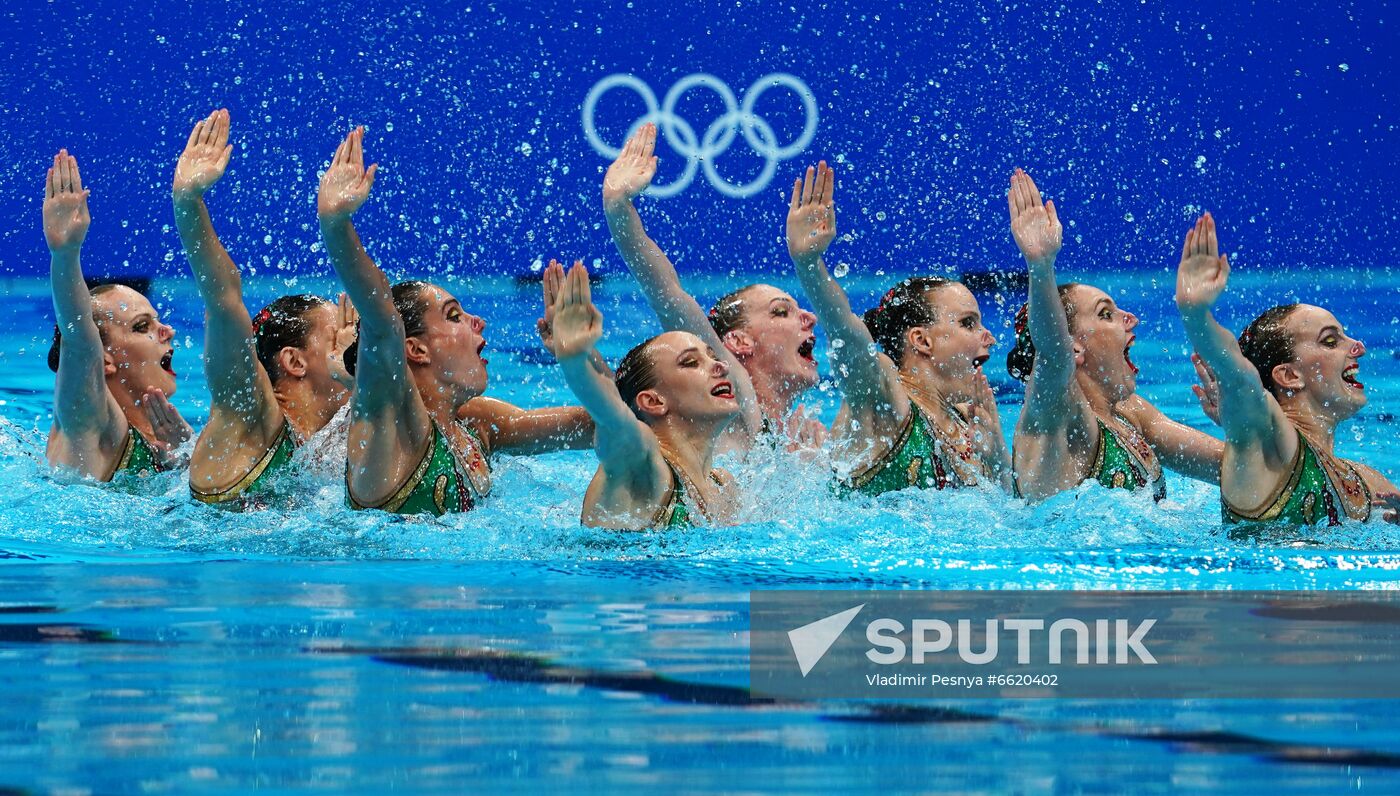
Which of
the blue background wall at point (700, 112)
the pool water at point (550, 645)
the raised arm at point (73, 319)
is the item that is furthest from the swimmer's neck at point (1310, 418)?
the blue background wall at point (700, 112)

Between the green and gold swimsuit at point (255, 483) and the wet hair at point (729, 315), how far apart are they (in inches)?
51.9

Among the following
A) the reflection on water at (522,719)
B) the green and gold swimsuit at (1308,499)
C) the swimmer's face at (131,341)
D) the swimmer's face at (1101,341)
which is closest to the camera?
the reflection on water at (522,719)

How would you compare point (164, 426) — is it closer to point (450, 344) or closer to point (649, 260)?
point (450, 344)

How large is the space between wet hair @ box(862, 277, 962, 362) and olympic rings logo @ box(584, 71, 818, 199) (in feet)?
15.0

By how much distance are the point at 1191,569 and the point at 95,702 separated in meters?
2.46

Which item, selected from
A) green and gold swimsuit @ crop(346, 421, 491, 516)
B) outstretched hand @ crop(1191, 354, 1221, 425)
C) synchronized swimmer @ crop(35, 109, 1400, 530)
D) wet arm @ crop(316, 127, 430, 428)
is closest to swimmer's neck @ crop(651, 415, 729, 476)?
synchronized swimmer @ crop(35, 109, 1400, 530)

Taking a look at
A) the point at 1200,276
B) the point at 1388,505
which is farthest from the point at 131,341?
the point at 1388,505

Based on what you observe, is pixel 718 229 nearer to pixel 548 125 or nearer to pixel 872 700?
pixel 548 125

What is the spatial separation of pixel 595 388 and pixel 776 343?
151cm

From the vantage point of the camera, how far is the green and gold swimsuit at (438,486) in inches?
176

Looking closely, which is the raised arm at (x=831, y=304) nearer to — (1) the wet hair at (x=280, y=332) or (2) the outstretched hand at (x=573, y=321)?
(2) the outstretched hand at (x=573, y=321)

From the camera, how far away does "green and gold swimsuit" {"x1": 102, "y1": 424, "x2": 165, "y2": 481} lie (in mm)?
5027

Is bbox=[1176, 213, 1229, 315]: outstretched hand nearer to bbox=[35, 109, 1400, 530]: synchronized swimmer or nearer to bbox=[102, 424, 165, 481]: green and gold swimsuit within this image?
bbox=[35, 109, 1400, 530]: synchronized swimmer

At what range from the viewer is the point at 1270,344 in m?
4.88
